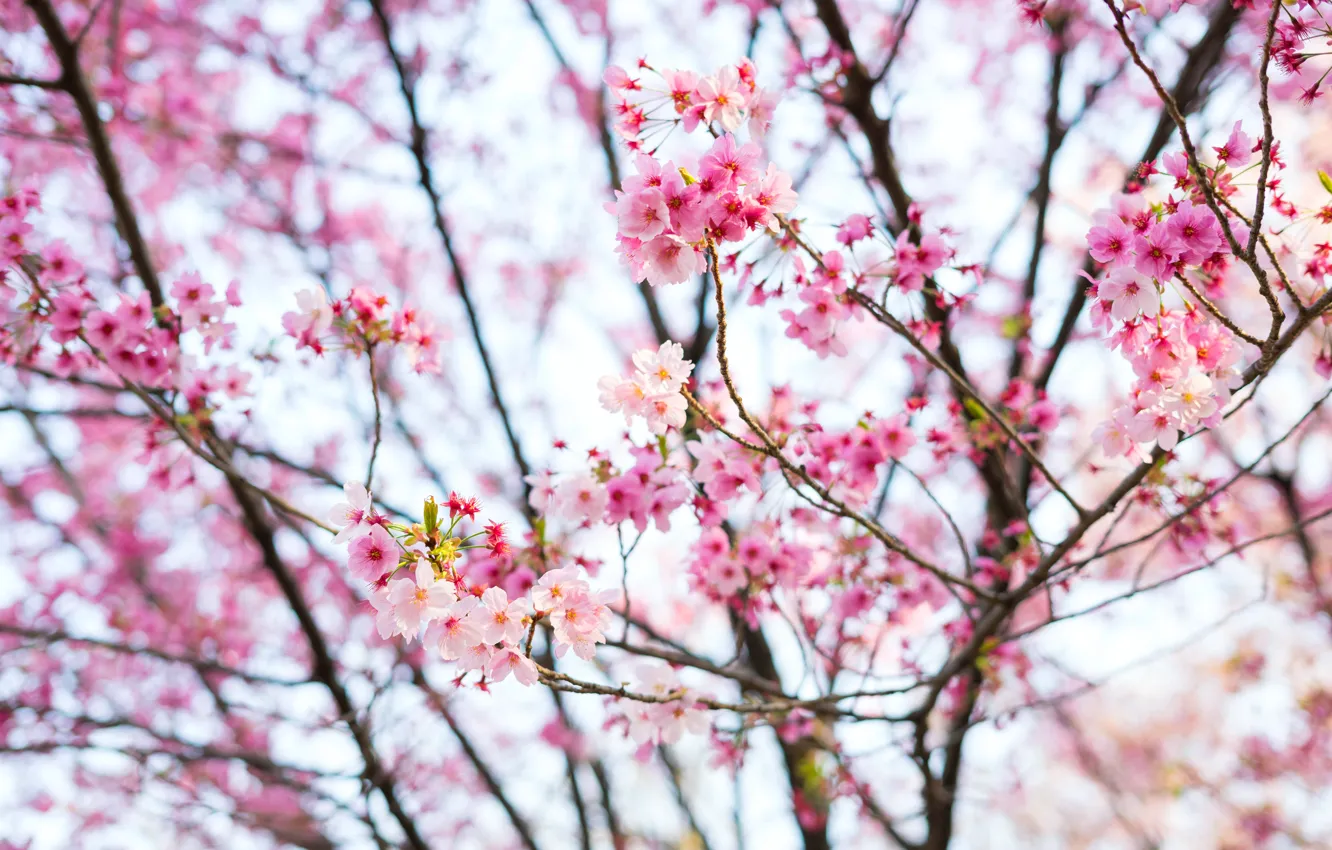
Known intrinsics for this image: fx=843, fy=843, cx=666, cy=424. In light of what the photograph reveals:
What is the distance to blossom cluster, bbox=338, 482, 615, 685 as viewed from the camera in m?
1.99

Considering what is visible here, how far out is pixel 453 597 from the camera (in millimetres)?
1971

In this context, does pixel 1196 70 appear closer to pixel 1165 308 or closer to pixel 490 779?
pixel 1165 308

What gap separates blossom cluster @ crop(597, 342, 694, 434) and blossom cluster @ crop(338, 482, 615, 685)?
0.49 metres

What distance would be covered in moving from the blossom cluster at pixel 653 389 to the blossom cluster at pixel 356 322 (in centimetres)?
120

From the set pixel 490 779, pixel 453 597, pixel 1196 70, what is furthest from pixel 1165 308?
pixel 490 779

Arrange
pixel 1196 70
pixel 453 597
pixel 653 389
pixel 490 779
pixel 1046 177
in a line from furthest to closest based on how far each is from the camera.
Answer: pixel 490 779
pixel 1046 177
pixel 1196 70
pixel 653 389
pixel 453 597

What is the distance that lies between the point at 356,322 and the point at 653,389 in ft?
4.71

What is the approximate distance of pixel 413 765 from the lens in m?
6.94

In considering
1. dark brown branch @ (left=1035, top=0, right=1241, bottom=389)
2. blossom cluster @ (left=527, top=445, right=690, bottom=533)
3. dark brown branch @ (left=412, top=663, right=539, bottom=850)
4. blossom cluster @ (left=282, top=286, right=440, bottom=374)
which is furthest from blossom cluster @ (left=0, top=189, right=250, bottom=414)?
dark brown branch @ (left=1035, top=0, right=1241, bottom=389)

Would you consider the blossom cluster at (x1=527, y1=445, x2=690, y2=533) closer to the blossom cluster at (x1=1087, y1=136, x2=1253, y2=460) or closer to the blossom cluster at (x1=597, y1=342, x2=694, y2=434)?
the blossom cluster at (x1=597, y1=342, x2=694, y2=434)

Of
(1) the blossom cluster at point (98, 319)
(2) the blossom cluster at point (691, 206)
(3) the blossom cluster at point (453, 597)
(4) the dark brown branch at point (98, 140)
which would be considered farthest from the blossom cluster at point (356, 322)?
(2) the blossom cluster at point (691, 206)

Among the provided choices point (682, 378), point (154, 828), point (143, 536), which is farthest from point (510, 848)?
point (682, 378)

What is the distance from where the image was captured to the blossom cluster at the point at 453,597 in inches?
78.4

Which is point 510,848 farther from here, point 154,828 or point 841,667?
point 841,667
